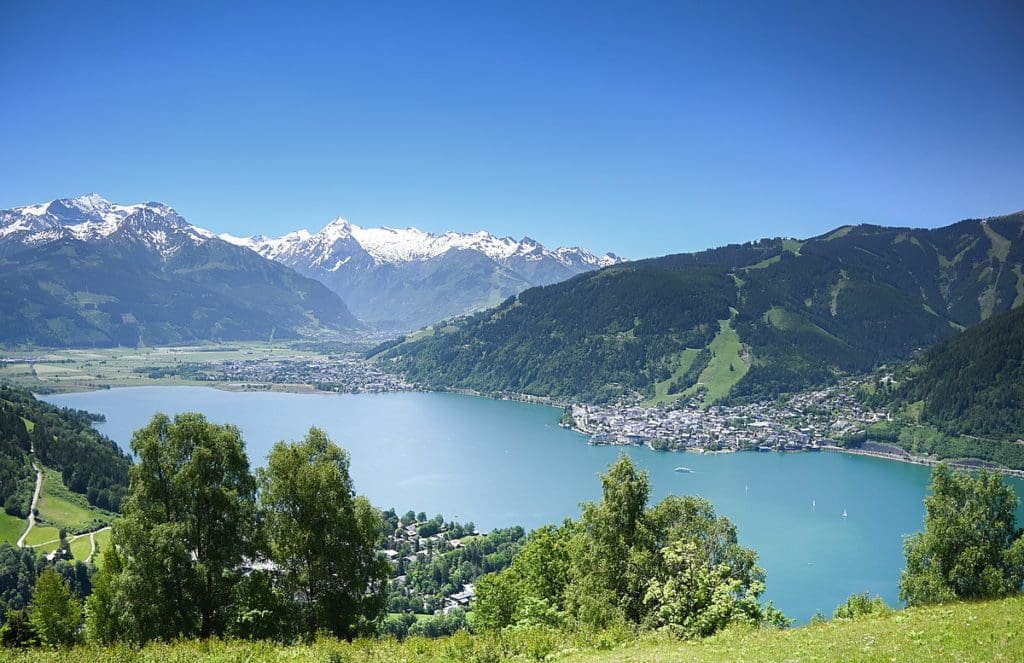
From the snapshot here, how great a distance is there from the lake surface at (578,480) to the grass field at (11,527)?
1040 inches

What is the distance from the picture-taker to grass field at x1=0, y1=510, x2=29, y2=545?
42.5 m

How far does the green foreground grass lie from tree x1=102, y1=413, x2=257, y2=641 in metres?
1.32

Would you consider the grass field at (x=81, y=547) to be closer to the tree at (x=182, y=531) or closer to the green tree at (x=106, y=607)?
the green tree at (x=106, y=607)

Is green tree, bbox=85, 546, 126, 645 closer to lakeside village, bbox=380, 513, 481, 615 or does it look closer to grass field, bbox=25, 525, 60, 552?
lakeside village, bbox=380, 513, 481, 615

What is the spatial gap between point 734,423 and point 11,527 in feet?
319

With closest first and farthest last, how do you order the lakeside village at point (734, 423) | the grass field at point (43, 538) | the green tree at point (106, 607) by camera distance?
the green tree at point (106, 607) < the grass field at point (43, 538) < the lakeside village at point (734, 423)

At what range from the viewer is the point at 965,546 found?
66.8 ft

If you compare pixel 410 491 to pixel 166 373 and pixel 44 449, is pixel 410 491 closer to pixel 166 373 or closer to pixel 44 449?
pixel 44 449

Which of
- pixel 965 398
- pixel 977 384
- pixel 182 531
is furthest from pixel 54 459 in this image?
pixel 977 384

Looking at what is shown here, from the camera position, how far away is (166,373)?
172500 mm

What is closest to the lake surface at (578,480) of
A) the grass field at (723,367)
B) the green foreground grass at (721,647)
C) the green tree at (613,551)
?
the green tree at (613,551)

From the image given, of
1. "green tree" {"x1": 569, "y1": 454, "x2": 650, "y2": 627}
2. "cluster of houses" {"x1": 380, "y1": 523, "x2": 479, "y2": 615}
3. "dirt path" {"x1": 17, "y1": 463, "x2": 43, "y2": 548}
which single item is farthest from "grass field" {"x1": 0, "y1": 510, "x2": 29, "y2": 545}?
"green tree" {"x1": 569, "y1": 454, "x2": 650, "y2": 627}

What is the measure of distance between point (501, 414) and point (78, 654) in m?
115

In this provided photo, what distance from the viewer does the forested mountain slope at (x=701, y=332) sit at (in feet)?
470
